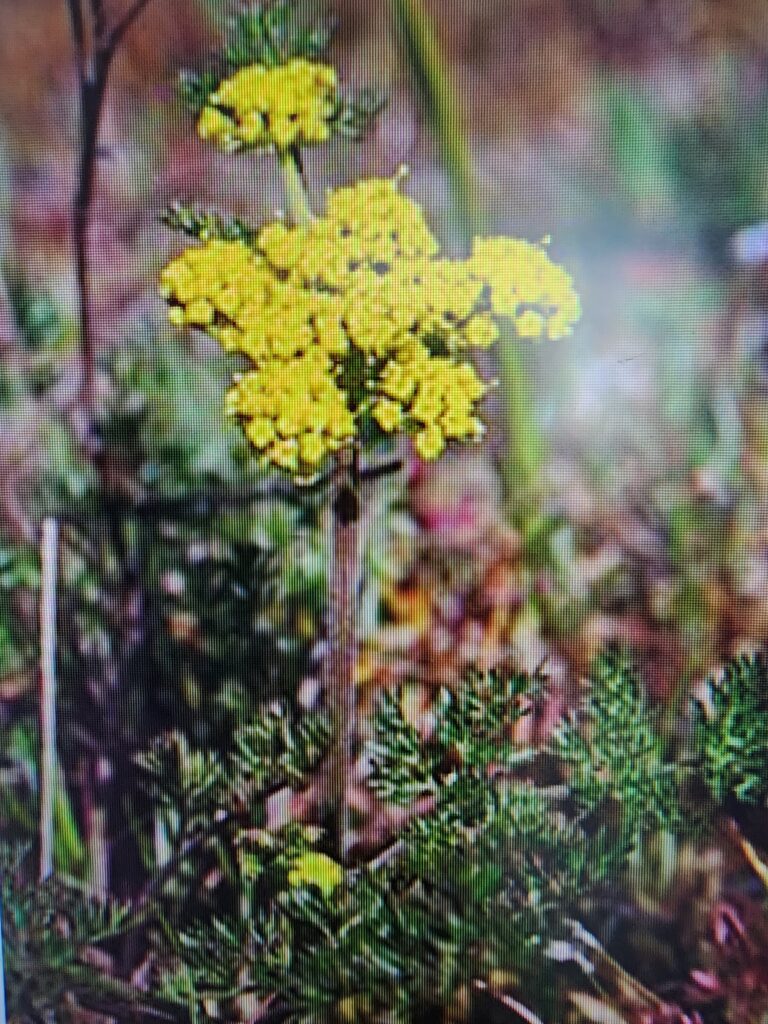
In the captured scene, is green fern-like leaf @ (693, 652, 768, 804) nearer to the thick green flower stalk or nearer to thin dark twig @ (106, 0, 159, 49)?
the thick green flower stalk

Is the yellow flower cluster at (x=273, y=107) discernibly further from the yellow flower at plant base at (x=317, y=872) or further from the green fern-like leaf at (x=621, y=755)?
the yellow flower at plant base at (x=317, y=872)

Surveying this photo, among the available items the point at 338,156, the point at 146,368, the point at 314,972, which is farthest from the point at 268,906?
the point at 338,156

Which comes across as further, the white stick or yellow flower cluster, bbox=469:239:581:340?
the white stick

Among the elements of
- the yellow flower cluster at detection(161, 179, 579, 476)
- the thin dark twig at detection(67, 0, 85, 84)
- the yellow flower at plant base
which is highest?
the thin dark twig at detection(67, 0, 85, 84)

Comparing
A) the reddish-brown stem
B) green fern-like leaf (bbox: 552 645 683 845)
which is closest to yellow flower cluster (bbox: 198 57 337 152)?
the reddish-brown stem

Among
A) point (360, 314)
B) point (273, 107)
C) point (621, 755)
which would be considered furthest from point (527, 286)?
point (621, 755)

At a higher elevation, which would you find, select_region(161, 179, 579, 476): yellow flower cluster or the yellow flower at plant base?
select_region(161, 179, 579, 476): yellow flower cluster

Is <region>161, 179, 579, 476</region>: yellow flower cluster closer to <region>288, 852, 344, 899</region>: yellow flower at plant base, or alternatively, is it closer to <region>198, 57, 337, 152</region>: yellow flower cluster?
<region>198, 57, 337, 152</region>: yellow flower cluster

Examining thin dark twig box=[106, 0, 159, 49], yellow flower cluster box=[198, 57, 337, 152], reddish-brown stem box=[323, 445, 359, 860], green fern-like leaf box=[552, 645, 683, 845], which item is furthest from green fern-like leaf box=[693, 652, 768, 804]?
thin dark twig box=[106, 0, 159, 49]

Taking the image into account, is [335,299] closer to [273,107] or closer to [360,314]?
[360,314]

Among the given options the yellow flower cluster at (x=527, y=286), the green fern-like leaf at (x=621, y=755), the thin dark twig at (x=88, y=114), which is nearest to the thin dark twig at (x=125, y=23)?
the thin dark twig at (x=88, y=114)
